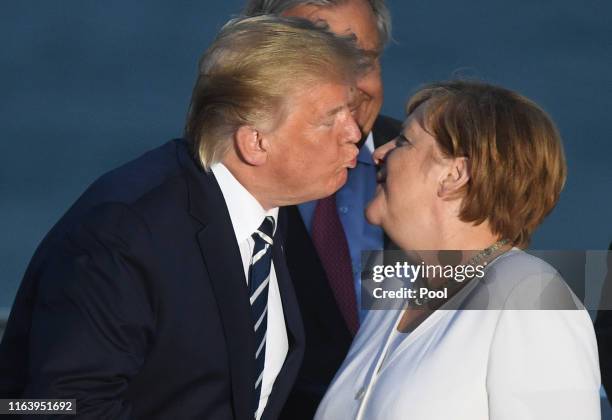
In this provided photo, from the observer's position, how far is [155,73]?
535cm

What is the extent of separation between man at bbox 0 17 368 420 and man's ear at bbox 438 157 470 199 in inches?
9.0

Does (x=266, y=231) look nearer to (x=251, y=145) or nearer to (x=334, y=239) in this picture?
(x=251, y=145)

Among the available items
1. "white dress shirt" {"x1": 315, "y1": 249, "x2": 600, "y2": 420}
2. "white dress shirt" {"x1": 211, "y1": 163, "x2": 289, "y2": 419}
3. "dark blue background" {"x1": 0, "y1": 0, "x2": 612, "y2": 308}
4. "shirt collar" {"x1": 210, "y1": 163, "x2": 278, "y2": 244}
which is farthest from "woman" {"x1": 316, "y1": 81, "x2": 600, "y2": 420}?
"dark blue background" {"x1": 0, "y1": 0, "x2": 612, "y2": 308}

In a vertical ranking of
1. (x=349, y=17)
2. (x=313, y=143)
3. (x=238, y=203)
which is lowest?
(x=238, y=203)

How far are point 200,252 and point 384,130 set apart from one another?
3.06 feet

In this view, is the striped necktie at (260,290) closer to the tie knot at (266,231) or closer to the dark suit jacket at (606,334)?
the tie knot at (266,231)

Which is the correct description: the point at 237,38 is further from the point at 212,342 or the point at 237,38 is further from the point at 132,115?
the point at 132,115

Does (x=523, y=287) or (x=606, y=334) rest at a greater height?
(x=523, y=287)

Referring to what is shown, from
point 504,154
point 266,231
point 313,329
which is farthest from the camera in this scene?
point 313,329

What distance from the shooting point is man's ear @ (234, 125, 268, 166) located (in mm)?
2145

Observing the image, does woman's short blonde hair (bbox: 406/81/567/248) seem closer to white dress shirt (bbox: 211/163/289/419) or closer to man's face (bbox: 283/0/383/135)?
white dress shirt (bbox: 211/163/289/419)

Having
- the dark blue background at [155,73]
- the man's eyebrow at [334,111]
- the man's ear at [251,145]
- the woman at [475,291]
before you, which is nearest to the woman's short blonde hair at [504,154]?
the woman at [475,291]

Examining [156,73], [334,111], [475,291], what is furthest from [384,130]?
[156,73]

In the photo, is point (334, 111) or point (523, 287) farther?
point (334, 111)
